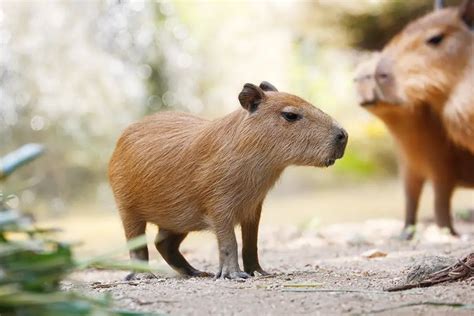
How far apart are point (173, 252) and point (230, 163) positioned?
2.73 ft

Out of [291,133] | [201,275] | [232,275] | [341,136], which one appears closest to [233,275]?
[232,275]

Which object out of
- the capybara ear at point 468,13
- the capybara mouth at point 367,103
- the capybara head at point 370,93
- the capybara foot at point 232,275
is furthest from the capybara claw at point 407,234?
the capybara foot at point 232,275

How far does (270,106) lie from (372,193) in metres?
7.45

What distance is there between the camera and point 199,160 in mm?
4527

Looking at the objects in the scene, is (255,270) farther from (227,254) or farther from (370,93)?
(370,93)

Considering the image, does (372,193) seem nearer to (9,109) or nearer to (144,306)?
(9,109)

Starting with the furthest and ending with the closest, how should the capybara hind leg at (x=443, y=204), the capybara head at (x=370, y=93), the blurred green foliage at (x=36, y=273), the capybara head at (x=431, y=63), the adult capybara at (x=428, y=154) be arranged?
1. the capybara hind leg at (x=443, y=204)
2. the adult capybara at (x=428, y=154)
3. the capybara head at (x=431, y=63)
4. the capybara head at (x=370, y=93)
5. the blurred green foliage at (x=36, y=273)

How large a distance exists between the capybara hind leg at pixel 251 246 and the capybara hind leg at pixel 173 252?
273mm

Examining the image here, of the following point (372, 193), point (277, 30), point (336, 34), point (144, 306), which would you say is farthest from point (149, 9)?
point (144, 306)

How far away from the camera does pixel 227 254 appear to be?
4402 millimetres

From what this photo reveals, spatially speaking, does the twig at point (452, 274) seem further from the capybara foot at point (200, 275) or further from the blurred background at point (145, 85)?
the blurred background at point (145, 85)

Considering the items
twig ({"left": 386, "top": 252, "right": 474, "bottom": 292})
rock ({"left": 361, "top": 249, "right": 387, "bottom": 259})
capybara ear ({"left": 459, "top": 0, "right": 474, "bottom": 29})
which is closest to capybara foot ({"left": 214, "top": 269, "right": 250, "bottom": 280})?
twig ({"left": 386, "top": 252, "right": 474, "bottom": 292})

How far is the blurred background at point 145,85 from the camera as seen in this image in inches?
435

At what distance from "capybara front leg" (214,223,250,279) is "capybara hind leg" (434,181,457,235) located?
134 inches
